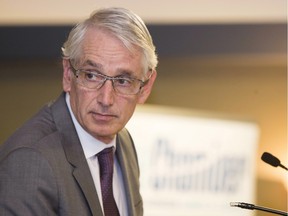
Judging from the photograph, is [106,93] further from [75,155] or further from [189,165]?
[189,165]

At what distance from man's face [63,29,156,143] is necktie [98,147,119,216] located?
92mm

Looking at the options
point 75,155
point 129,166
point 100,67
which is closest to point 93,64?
point 100,67

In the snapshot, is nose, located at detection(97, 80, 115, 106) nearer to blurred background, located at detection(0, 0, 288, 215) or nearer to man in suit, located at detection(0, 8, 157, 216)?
man in suit, located at detection(0, 8, 157, 216)

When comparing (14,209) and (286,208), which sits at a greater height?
(286,208)

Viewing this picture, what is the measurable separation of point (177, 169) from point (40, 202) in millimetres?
1839

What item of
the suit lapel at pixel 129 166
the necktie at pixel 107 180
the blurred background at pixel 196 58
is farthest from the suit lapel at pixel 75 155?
the blurred background at pixel 196 58

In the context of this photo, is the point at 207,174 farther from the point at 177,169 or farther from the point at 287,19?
the point at 287,19

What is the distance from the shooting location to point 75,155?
1608mm

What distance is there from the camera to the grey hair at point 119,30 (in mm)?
1580

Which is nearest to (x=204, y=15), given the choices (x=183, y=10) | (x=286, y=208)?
(x=183, y=10)

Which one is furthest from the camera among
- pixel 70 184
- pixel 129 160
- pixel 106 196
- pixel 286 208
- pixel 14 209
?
pixel 286 208

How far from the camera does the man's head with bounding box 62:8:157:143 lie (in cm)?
158

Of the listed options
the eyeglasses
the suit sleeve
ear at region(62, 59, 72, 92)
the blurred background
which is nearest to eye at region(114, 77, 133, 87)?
the eyeglasses

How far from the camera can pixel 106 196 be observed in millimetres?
1710
